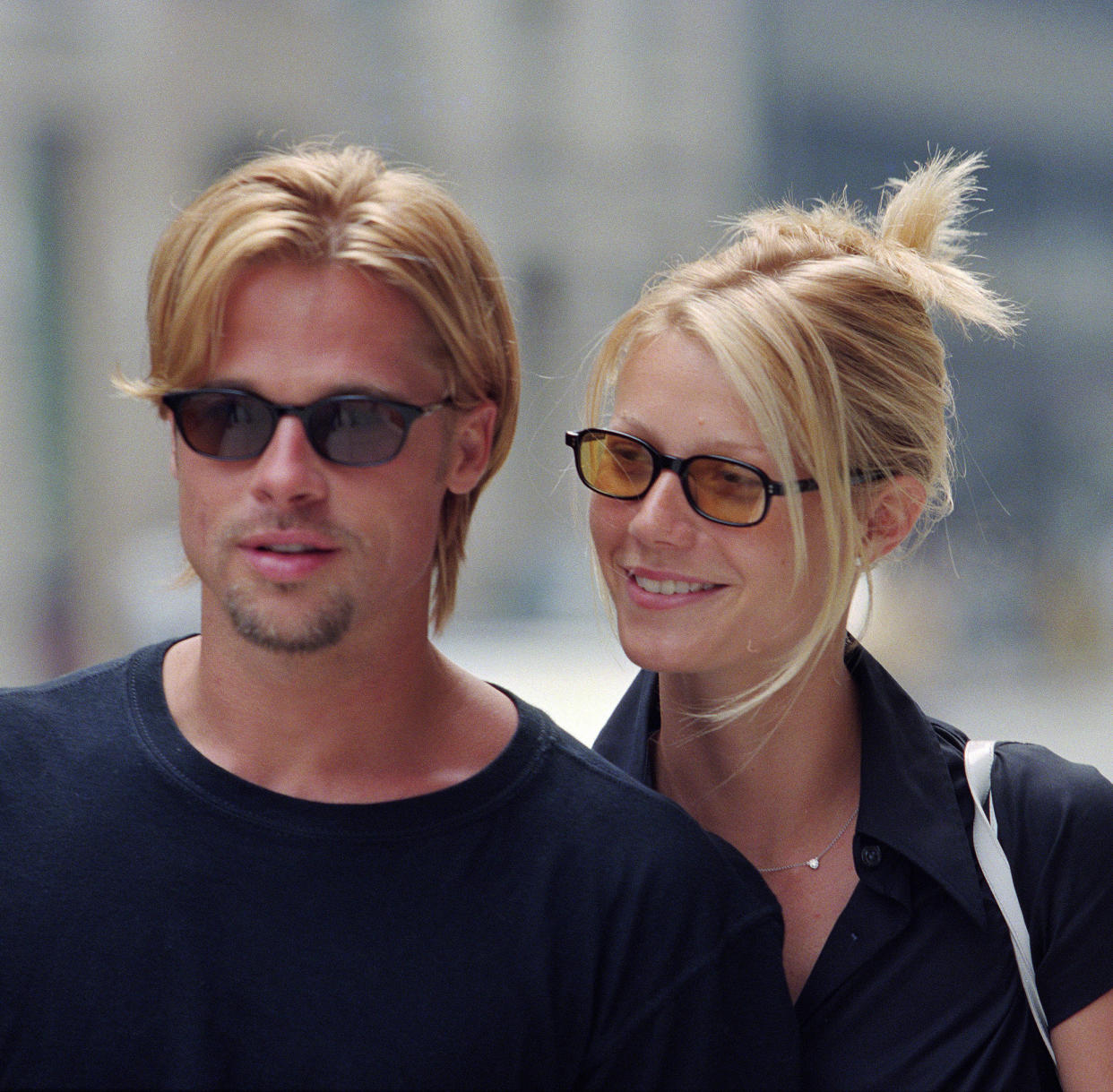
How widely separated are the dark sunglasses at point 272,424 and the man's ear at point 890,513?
0.81 metres

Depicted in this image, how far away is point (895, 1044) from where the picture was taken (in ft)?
6.28

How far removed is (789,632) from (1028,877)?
19.3 inches

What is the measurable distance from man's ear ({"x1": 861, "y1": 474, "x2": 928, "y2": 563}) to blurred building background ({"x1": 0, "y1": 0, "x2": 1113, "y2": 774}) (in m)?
2.73

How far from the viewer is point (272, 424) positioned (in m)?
1.73

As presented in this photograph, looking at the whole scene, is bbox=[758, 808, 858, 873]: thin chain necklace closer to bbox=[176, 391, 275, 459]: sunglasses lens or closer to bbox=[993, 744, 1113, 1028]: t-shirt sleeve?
bbox=[993, 744, 1113, 1028]: t-shirt sleeve

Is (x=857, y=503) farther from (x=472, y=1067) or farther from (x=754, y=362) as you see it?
(x=472, y=1067)

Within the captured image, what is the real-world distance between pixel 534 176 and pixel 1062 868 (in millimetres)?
4140

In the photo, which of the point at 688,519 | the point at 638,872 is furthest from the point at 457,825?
the point at 688,519

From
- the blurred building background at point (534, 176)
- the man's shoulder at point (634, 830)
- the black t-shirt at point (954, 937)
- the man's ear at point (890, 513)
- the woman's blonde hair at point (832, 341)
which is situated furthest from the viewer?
the blurred building background at point (534, 176)

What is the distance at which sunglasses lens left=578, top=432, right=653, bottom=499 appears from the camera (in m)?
2.06

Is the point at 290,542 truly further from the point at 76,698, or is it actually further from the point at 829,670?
the point at 829,670

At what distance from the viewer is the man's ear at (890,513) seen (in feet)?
7.02

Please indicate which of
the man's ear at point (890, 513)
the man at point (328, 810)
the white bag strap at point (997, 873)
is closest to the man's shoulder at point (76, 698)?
the man at point (328, 810)

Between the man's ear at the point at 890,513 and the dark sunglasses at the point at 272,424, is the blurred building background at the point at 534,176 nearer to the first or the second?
the man's ear at the point at 890,513
